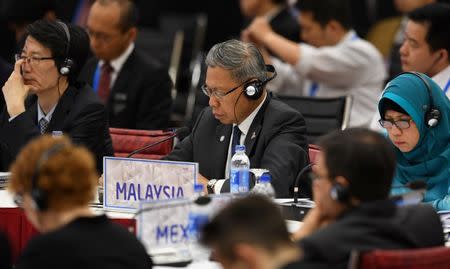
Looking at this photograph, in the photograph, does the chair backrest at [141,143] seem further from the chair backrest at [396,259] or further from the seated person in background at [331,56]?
the chair backrest at [396,259]

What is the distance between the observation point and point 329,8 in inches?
303

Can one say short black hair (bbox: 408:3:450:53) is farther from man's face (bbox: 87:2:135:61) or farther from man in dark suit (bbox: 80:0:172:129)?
man's face (bbox: 87:2:135:61)

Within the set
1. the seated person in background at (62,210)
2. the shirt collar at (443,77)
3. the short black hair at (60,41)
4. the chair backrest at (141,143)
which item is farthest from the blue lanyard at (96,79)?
the seated person in background at (62,210)

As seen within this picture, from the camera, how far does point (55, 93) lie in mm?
5582

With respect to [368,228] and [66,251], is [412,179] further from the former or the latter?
[66,251]

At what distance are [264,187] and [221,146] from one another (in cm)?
90

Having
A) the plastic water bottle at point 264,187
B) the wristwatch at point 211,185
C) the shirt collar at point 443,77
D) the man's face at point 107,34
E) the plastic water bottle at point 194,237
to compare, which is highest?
the man's face at point 107,34

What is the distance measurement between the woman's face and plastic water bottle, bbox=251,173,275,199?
0.61m

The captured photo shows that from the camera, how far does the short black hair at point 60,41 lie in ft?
18.3

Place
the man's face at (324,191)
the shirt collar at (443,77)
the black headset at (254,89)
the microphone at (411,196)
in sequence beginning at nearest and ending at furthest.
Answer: the man's face at (324,191) < the microphone at (411,196) < the black headset at (254,89) < the shirt collar at (443,77)

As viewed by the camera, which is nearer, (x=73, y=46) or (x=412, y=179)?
(x=412, y=179)

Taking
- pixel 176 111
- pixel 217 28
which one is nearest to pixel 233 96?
pixel 176 111

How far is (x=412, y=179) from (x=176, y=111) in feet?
13.8

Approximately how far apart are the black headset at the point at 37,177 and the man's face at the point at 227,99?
198cm
